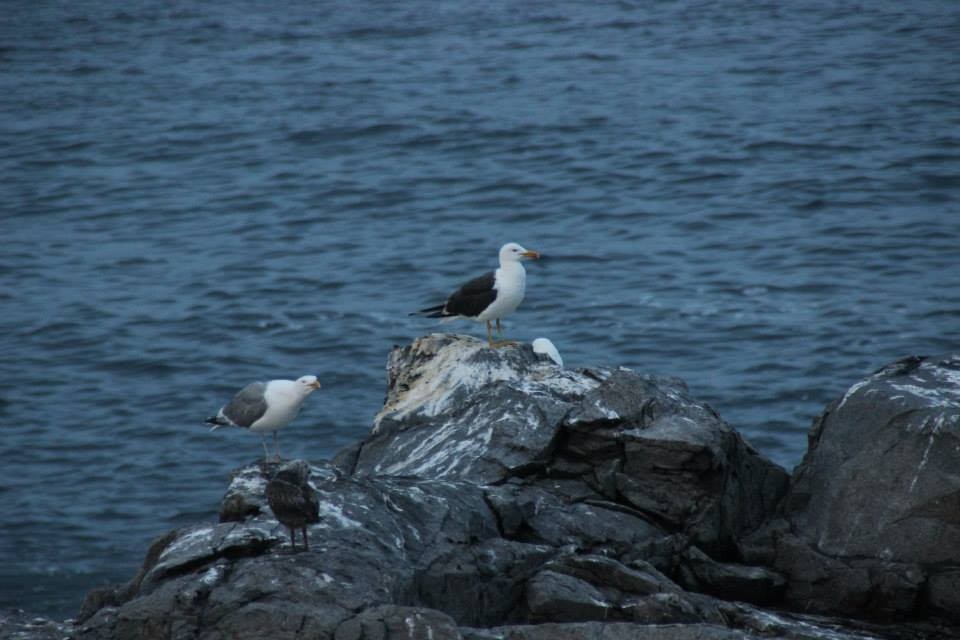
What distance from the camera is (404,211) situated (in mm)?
31453

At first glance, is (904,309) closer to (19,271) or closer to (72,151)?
(19,271)

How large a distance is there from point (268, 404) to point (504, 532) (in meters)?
3.13

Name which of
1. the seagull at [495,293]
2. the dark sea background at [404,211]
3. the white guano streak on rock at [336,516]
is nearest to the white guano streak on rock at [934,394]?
the seagull at [495,293]

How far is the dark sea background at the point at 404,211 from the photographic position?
67.4 ft

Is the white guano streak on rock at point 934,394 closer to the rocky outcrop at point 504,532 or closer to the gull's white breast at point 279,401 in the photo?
the rocky outcrop at point 504,532

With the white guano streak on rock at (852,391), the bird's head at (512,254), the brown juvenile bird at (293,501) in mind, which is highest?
the bird's head at (512,254)

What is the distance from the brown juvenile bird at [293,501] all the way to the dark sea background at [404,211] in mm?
7286

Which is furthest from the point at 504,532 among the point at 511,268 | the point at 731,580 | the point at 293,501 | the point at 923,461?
the point at 511,268

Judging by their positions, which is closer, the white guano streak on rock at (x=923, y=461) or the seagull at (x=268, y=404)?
the white guano streak on rock at (x=923, y=461)

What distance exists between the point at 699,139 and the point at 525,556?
88.5 ft

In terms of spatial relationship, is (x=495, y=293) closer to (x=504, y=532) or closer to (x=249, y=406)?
(x=249, y=406)

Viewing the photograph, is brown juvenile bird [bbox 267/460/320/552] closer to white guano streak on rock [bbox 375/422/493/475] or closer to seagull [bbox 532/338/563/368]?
white guano streak on rock [bbox 375/422/493/475]

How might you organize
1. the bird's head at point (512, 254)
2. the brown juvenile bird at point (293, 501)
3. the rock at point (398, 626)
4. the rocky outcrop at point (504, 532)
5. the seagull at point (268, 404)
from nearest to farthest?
the rock at point (398, 626), the rocky outcrop at point (504, 532), the brown juvenile bird at point (293, 501), the seagull at point (268, 404), the bird's head at point (512, 254)

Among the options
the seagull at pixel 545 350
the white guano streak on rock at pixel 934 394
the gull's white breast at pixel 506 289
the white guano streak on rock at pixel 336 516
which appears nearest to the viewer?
the white guano streak on rock at pixel 336 516
